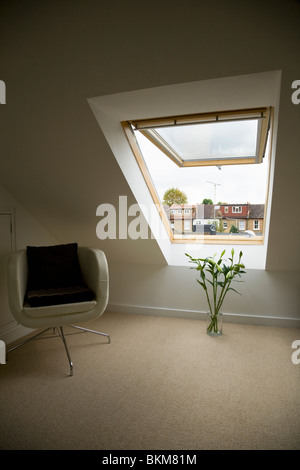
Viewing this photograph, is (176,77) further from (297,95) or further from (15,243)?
(15,243)

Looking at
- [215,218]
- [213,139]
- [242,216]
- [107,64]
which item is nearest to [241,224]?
[242,216]

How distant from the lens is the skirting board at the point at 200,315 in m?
3.14

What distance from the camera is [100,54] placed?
1.74 m

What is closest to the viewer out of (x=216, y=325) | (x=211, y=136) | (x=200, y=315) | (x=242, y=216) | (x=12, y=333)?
(x=211, y=136)

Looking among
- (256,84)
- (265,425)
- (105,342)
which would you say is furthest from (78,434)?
(256,84)

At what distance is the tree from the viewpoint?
328 cm

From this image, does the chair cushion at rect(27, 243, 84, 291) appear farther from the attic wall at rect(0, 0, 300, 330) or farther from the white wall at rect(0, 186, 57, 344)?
the attic wall at rect(0, 0, 300, 330)

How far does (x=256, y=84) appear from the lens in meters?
1.85

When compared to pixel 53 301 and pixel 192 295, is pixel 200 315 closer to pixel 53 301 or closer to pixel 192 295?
pixel 192 295

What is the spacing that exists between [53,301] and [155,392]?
3.20 feet

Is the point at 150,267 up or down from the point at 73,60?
down

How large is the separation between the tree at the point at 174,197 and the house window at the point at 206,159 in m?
0.04

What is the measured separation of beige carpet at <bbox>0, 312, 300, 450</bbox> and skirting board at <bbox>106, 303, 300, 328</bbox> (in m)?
0.11
